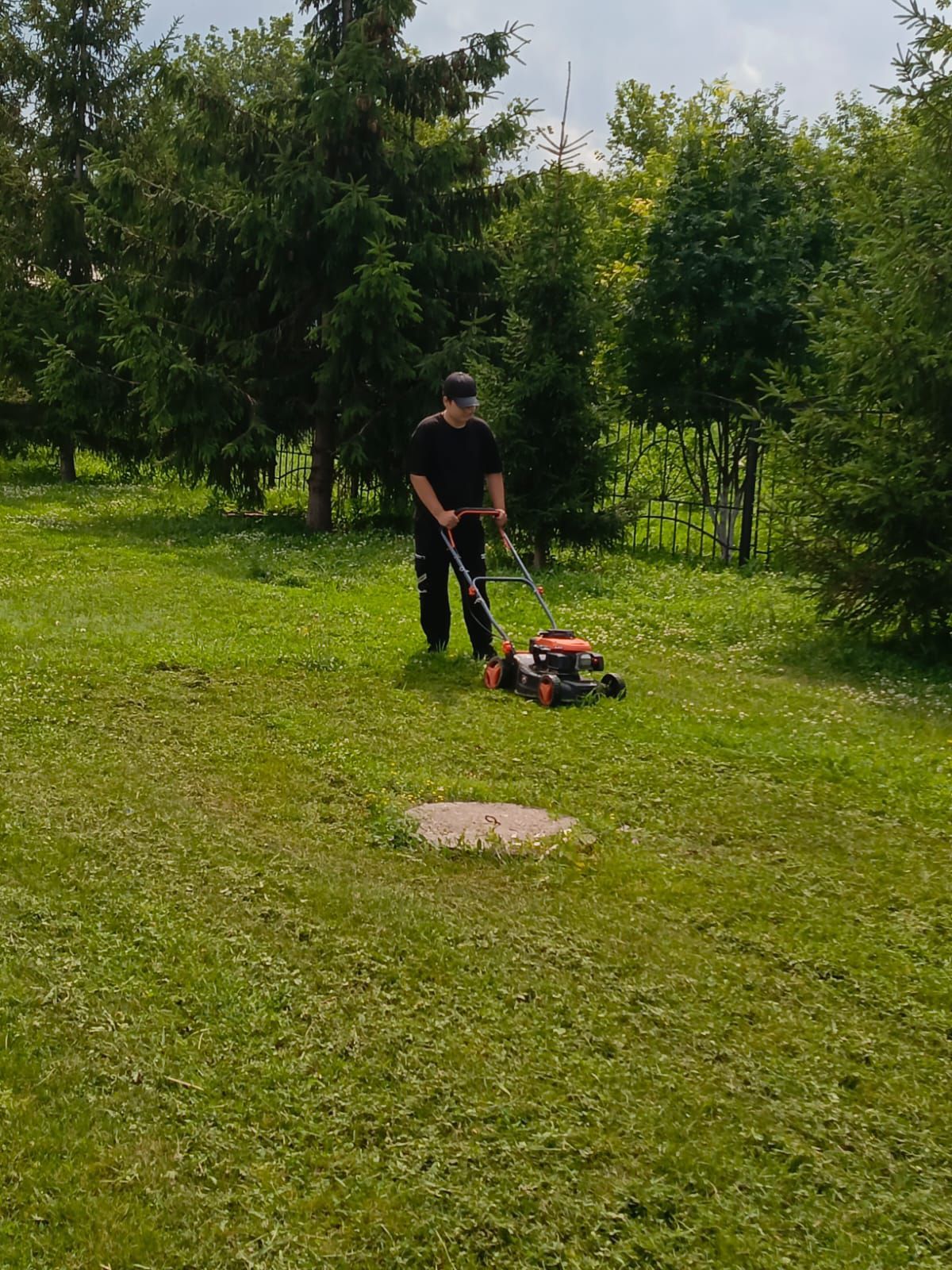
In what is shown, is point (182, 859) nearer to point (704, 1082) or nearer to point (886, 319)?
point (704, 1082)

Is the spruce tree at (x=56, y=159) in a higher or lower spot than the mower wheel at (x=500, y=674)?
higher

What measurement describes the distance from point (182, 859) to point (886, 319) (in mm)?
5886

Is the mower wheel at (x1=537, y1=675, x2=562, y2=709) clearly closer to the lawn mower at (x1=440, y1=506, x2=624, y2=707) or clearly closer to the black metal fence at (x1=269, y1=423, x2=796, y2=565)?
the lawn mower at (x1=440, y1=506, x2=624, y2=707)

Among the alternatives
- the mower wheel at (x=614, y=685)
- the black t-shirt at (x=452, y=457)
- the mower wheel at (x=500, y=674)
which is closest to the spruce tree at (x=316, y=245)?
the black t-shirt at (x=452, y=457)

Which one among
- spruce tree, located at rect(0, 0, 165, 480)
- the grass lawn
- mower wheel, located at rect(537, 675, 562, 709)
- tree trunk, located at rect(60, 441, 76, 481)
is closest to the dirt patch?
the grass lawn

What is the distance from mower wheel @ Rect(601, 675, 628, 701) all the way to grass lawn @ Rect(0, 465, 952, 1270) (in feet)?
0.43

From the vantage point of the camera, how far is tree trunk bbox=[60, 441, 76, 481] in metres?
19.5

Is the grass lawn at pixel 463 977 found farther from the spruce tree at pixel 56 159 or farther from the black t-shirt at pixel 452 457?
the spruce tree at pixel 56 159

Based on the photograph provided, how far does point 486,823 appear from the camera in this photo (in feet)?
15.6

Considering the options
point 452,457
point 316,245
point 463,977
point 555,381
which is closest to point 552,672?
point 452,457

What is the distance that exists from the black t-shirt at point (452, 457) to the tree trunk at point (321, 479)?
730cm

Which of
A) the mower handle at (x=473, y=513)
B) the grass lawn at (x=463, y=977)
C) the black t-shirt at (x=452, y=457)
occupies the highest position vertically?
the black t-shirt at (x=452, y=457)

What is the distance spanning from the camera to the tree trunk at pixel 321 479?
47.3 ft

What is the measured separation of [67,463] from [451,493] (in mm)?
14329
